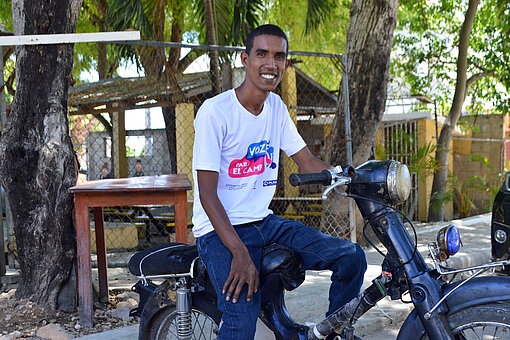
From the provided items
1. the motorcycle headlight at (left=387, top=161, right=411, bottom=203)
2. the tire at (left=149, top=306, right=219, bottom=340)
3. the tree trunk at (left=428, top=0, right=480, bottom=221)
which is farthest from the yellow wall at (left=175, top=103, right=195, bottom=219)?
the motorcycle headlight at (left=387, top=161, right=411, bottom=203)

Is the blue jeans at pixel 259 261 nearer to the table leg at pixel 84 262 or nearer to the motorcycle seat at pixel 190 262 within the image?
the motorcycle seat at pixel 190 262

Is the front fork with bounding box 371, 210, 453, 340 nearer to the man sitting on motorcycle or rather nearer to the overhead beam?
the man sitting on motorcycle

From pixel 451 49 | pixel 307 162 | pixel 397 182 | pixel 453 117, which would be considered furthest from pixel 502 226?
pixel 451 49

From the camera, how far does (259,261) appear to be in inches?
96.8

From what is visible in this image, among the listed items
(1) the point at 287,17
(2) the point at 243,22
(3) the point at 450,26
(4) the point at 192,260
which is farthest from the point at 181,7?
(4) the point at 192,260

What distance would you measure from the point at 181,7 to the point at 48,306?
1031 cm

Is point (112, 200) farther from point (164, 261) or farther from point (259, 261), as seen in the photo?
point (259, 261)

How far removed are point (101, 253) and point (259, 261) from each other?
2781mm

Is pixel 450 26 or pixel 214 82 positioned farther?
pixel 450 26

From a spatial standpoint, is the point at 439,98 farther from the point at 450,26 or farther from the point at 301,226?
the point at 301,226

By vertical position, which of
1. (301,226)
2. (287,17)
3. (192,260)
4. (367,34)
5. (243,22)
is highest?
(287,17)

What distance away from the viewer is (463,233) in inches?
366

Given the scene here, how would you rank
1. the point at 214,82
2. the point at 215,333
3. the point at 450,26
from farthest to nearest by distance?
1. the point at 450,26
2. the point at 214,82
3. the point at 215,333

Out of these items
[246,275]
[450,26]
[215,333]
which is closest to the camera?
[246,275]
